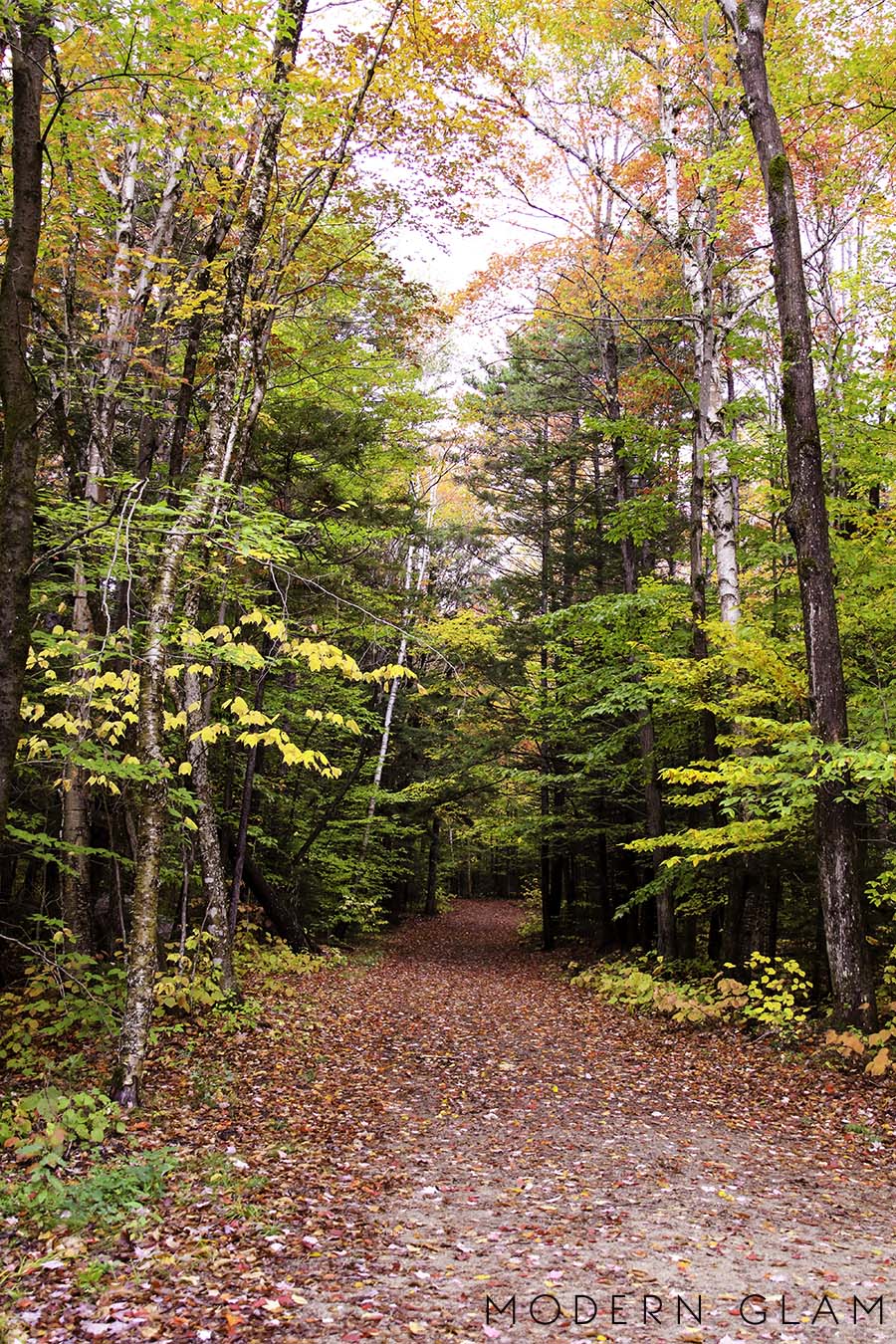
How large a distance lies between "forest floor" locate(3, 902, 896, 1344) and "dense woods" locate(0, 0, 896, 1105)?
4.21 ft

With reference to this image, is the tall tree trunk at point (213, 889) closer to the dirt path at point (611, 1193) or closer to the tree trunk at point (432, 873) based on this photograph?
the dirt path at point (611, 1193)

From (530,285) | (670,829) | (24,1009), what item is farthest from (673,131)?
(24,1009)

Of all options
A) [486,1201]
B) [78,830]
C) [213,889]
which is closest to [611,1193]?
[486,1201]

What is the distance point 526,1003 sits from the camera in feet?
39.5

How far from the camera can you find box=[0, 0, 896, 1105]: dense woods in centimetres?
617

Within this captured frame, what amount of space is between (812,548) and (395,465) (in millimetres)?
8343

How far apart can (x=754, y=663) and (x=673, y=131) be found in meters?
9.02

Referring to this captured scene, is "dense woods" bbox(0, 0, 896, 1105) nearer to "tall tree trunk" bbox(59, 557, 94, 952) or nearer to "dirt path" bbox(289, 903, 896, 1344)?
"tall tree trunk" bbox(59, 557, 94, 952)

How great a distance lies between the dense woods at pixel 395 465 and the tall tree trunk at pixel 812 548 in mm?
37

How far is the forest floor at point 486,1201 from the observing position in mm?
3359

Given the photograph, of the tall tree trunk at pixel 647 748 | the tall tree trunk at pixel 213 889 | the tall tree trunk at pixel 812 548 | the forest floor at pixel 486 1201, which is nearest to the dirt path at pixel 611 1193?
the forest floor at pixel 486 1201

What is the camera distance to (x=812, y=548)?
7.63 m

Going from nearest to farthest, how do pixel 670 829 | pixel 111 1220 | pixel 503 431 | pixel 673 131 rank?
pixel 111 1220 < pixel 673 131 < pixel 670 829 < pixel 503 431

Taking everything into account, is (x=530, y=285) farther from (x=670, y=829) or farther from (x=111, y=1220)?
(x=111, y=1220)
